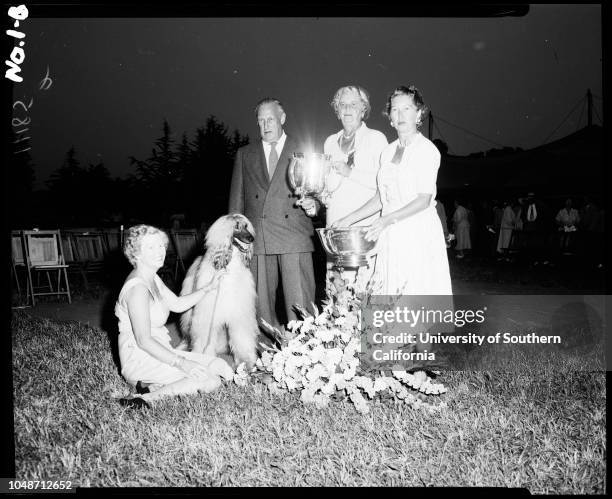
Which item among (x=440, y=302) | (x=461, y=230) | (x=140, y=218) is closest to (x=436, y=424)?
(x=440, y=302)

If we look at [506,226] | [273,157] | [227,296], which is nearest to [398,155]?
[273,157]

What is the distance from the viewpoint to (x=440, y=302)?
353cm

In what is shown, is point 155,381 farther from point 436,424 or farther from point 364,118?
point 364,118

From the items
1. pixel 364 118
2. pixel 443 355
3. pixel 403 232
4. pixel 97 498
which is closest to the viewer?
pixel 97 498

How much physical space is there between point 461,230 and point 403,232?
480 inches

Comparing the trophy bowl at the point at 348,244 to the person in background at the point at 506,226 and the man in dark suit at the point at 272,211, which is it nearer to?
the man in dark suit at the point at 272,211

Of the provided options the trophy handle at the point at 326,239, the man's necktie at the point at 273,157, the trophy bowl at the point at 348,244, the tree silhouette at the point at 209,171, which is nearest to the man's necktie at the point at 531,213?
the tree silhouette at the point at 209,171

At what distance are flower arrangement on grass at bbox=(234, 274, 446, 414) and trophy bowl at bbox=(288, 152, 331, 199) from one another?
0.71 m

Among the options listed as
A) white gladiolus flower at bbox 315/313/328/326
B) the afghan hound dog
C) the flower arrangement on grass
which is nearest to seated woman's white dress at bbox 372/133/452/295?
the flower arrangement on grass

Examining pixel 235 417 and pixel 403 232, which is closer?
pixel 235 417

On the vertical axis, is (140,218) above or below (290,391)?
above

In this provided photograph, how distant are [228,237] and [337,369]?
4.33 ft

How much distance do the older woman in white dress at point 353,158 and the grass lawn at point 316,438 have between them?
1.12m

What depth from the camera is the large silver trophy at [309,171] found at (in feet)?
11.8
